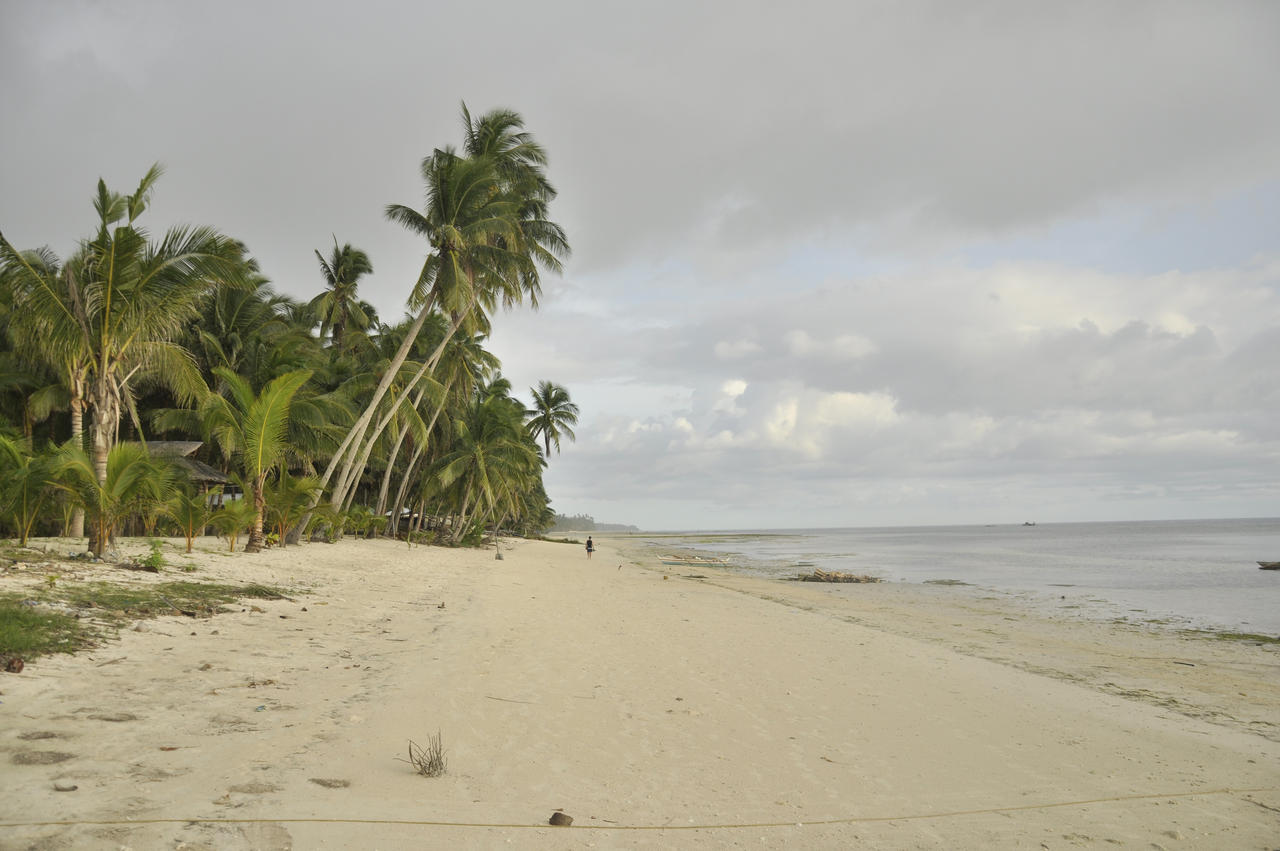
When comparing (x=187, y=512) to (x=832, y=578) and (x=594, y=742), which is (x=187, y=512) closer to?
(x=594, y=742)

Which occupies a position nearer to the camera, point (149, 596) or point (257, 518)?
point (149, 596)

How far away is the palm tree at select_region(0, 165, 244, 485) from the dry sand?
12.3 ft

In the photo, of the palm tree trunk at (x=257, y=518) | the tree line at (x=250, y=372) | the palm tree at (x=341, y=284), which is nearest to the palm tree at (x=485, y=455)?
the tree line at (x=250, y=372)

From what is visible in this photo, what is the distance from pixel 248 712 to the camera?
180 inches

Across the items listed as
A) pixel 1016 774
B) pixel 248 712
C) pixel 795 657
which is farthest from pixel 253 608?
pixel 1016 774

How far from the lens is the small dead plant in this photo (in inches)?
152

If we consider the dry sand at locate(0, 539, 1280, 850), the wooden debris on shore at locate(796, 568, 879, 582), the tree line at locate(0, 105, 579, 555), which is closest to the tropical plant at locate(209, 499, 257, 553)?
the tree line at locate(0, 105, 579, 555)

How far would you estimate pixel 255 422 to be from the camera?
41.9 ft

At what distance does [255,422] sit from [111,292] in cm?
350

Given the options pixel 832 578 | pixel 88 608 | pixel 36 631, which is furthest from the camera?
pixel 832 578

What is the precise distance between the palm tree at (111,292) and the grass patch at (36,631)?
4.63m

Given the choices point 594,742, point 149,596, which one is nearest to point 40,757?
point 594,742

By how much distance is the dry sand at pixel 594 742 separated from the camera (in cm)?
328

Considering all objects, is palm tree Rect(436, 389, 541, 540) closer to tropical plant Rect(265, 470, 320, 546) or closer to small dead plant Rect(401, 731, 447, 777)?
tropical plant Rect(265, 470, 320, 546)
